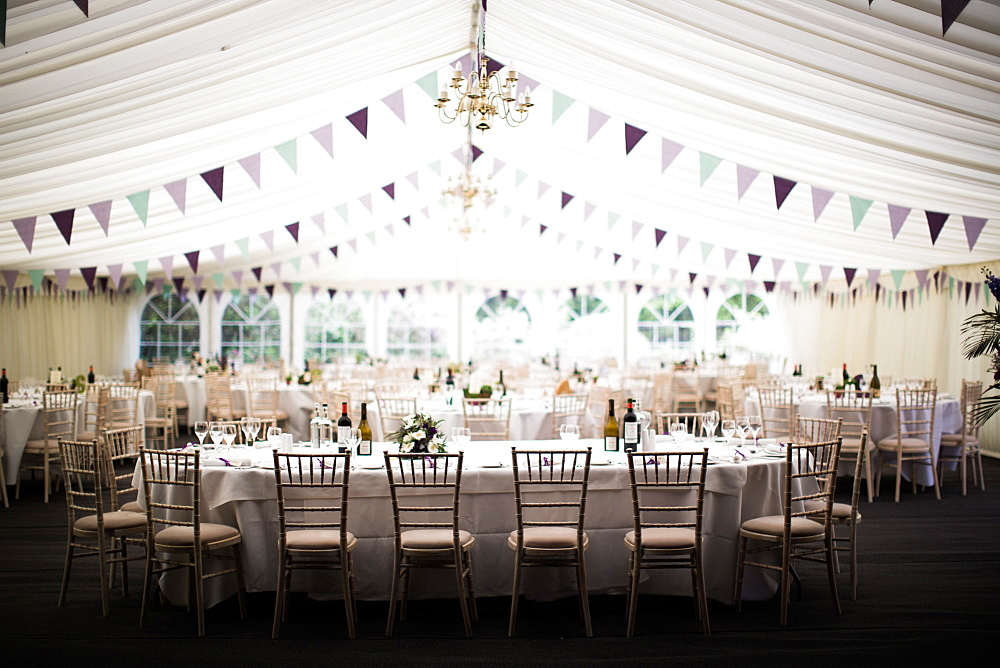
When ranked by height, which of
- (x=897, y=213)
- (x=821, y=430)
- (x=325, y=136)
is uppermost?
(x=325, y=136)

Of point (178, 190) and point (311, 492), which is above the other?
point (178, 190)

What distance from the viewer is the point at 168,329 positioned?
17828 millimetres

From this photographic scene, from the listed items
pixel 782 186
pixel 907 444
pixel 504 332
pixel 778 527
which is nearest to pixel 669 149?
pixel 782 186

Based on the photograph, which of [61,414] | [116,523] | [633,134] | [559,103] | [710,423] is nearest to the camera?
[116,523]

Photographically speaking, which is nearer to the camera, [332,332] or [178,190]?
[178,190]

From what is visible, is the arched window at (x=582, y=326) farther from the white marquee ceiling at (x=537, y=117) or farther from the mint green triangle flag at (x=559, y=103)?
the mint green triangle flag at (x=559, y=103)

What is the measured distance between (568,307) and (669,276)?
3024mm

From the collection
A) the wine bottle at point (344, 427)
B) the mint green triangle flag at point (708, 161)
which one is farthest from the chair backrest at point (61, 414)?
the mint green triangle flag at point (708, 161)

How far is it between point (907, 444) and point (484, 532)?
532 centimetres

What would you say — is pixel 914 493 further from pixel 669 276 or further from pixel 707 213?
pixel 669 276

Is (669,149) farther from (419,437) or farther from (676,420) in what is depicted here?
(419,437)

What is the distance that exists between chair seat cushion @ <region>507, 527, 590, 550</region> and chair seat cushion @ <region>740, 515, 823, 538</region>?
100 centimetres

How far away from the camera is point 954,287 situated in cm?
1153

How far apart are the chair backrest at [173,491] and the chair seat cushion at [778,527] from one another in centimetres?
318
